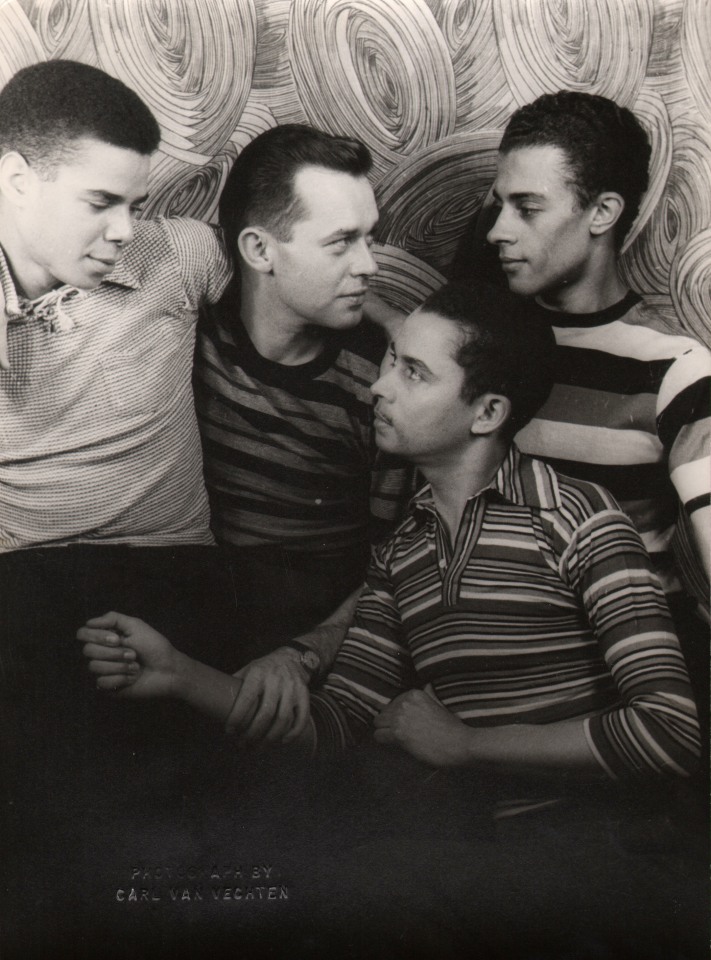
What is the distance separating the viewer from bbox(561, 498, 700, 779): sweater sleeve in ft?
7.02

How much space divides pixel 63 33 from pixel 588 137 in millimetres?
1136

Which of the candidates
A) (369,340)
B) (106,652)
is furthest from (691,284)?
(106,652)

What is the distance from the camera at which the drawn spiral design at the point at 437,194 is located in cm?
222

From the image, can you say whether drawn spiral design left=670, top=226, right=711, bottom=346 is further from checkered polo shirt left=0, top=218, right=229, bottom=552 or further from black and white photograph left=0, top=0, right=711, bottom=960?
checkered polo shirt left=0, top=218, right=229, bottom=552

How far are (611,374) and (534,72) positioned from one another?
0.67m

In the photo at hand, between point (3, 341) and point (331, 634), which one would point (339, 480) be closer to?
point (331, 634)

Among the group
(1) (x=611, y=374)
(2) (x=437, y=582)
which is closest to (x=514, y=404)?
(1) (x=611, y=374)

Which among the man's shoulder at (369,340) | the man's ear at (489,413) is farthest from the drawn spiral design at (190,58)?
the man's ear at (489,413)

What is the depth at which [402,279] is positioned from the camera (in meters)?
2.23

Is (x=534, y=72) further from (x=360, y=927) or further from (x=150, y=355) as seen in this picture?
(x=360, y=927)

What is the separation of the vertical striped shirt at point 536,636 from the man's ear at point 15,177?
3.62ft

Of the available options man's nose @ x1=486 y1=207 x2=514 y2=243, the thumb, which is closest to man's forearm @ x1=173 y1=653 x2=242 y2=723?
the thumb

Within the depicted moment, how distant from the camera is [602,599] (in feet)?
7.05

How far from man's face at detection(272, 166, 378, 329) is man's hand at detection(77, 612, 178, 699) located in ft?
2.44
